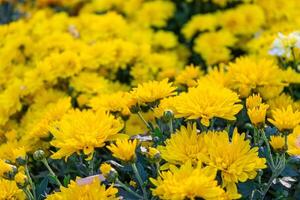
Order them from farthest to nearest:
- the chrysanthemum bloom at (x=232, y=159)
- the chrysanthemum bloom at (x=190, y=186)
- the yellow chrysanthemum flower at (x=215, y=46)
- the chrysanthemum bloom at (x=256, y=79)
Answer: the yellow chrysanthemum flower at (x=215, y=46), the chrysanthemum bloom at (x=256, y=79), the chrysanthemum bloom at (x=232, y=159), the chrysanthemum bloom at (x=190, y=186)

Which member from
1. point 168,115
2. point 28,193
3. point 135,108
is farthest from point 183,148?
point 28,193

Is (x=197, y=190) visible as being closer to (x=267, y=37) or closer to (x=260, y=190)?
(x=260, y=190)

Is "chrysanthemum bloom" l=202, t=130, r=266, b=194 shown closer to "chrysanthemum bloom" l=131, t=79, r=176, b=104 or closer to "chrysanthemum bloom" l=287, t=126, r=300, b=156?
"chrysanthemum bloom" l=287, t=126, r=300, b=156

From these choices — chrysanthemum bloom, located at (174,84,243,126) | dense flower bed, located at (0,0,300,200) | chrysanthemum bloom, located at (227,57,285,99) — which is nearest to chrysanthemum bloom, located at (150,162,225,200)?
dense flower bed, located at (0,0,300,200)

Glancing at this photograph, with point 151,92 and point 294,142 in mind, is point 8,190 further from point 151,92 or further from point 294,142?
point 294,142

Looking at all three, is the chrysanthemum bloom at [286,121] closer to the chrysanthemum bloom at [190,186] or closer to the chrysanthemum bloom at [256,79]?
the chrysanthemum bloom at [190,186]

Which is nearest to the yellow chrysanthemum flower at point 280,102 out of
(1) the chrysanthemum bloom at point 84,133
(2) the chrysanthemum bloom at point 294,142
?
(2) the chrysanthemum bloom at point 294,142
